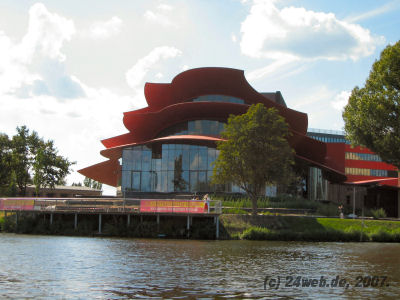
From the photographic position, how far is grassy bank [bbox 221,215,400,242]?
33688 millimetres

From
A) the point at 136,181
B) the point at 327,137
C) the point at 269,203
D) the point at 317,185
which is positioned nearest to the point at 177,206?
the point at 269,203

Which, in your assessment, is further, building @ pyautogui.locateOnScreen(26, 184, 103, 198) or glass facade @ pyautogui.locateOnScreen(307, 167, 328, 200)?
building @ pyautogui.locateOnScreen(26, 184, 103, 198)

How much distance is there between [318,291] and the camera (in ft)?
47.1

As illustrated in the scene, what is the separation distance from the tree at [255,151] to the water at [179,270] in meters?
10.4

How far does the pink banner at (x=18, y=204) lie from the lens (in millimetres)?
37188

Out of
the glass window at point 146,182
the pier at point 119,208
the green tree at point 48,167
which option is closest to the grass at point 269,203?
the pier at point 119,208

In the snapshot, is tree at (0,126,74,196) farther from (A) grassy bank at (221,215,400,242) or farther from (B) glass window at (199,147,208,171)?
(A) grassy bank at (221,215,400,242)

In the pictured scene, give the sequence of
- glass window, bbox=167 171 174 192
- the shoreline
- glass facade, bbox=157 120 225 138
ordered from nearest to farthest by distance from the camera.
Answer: the shoreline → glass window, bbox=167 171 174 192 → glass facade, bbox=157 120 225 138

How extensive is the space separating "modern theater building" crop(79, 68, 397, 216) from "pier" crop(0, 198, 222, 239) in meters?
14.5

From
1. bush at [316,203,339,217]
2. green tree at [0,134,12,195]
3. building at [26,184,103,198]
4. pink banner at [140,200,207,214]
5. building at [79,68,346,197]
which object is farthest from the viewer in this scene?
building at [26,184,103,198]

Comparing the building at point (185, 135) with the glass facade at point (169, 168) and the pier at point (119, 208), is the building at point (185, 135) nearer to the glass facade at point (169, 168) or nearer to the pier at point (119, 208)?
the glass facade at point (169, 168)

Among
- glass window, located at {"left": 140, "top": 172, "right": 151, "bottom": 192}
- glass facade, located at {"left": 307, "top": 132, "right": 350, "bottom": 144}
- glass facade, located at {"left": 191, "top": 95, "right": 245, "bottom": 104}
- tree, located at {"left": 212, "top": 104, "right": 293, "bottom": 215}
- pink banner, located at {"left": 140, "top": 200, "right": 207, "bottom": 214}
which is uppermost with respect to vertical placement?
glass facade, located at {"left": 307, "top": 132, "right": 350, "bottom": 144}

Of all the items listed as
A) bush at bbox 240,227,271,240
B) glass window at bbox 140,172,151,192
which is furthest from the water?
glass window at bbox 140,172,151,192

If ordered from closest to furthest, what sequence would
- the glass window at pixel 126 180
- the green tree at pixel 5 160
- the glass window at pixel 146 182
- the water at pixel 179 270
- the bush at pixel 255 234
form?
Answer: the water at pixel 179 270, the bush at pixel 255 234, the glass window at pixel 146 182, the glass window at pixel 126 180, the green tree at pixel 5 160
